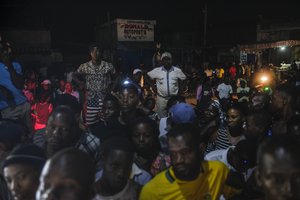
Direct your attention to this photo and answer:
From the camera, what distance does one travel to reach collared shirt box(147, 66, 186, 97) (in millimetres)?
7516

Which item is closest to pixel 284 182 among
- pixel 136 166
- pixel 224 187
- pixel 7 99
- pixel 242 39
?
pixel 224 187

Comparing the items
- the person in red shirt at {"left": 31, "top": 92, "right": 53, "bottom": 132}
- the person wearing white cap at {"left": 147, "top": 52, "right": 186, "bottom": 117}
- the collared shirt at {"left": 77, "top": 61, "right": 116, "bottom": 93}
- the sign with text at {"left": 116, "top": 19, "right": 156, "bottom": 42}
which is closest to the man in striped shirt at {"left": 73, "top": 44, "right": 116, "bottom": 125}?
the collared shirt at {"left": 77, "top": 61, "right": 116, "bottom": 93}

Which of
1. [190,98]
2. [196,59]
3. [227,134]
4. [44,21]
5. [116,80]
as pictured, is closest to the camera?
[227,134]

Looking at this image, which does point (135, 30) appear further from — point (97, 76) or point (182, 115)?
point (182, 115)

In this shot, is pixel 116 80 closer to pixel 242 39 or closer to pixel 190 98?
pixel 190 98

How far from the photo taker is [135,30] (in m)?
27.9

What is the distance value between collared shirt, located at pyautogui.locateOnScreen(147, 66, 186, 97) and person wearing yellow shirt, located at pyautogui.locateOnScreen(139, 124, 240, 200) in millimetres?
4519

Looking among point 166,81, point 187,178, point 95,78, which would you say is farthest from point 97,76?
point 187,178

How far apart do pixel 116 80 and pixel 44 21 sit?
27387 mm

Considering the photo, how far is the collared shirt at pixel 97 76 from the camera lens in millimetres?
6645

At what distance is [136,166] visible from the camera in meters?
3.40

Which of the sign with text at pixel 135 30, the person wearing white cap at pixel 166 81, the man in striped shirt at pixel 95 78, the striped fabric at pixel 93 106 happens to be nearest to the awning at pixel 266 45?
the sign with text at pixel 135 30

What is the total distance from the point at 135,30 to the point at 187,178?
25775mm

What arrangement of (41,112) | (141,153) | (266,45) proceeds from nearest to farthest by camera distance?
(141,153) → (41,112) → (266,45)
